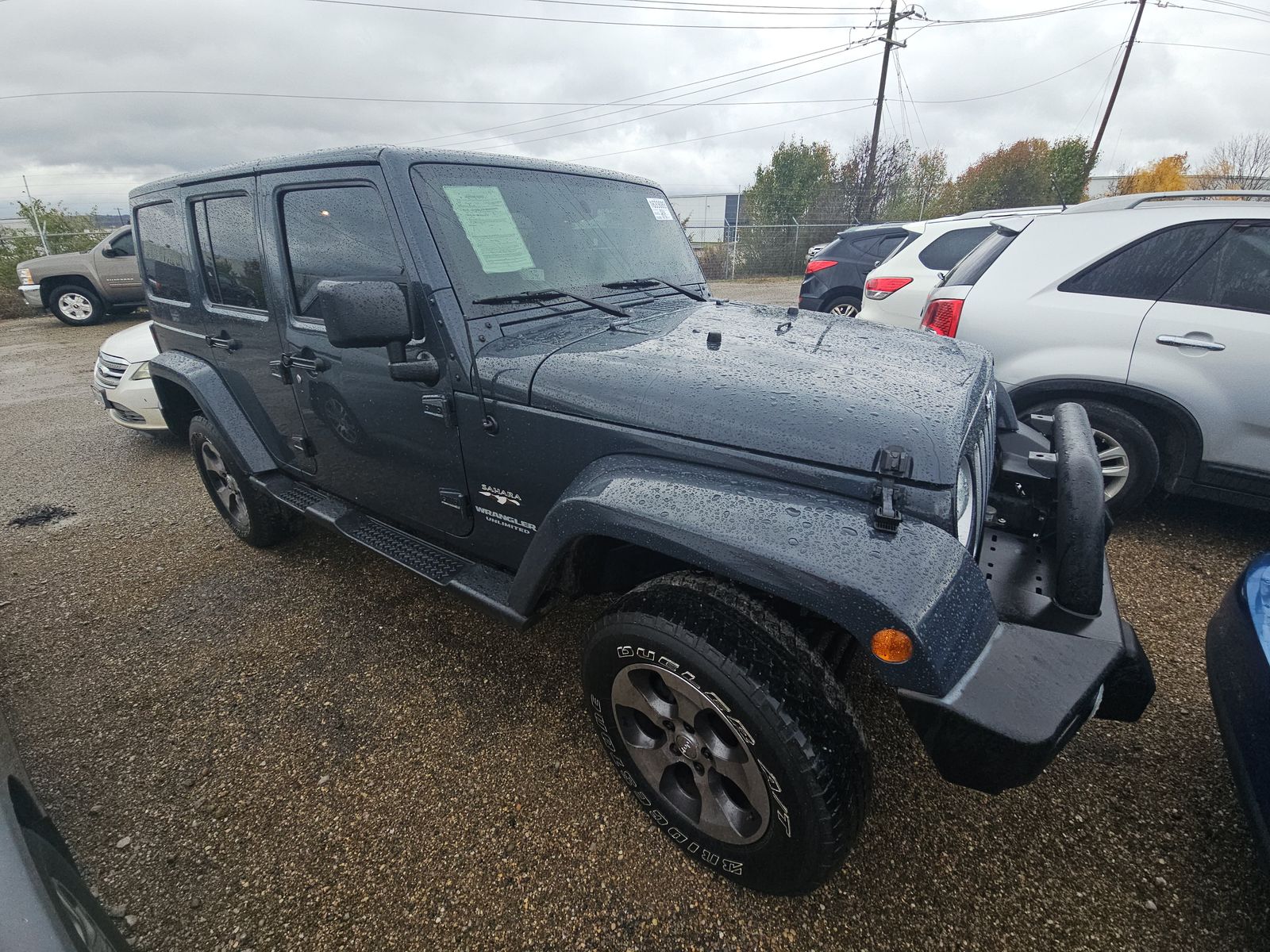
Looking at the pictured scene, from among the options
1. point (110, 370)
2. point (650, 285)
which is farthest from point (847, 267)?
point (110, 370)

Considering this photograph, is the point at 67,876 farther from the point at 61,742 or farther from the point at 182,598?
the point at 182,598

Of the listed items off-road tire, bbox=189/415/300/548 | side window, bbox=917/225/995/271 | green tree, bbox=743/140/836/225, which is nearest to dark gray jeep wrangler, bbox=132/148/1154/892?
off-road tire, bbox=189/415/300/548

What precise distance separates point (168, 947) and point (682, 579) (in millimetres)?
1756

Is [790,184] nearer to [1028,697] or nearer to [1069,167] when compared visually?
[1069,167]

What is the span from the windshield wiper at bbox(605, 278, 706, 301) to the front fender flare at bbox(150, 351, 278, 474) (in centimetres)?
212

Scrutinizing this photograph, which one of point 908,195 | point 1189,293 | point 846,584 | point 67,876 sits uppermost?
point 908,195

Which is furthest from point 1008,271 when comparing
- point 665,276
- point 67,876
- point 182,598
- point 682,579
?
point 182,598

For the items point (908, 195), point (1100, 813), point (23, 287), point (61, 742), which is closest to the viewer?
point (1100, 813)

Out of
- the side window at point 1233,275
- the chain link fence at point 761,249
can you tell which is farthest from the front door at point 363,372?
the chain link fence at point 761,249

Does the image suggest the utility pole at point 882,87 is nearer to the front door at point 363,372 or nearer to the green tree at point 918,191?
the green tree at point 918,191

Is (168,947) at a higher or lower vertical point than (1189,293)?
lower

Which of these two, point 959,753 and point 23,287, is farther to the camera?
point 23,287

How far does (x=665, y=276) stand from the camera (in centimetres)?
275

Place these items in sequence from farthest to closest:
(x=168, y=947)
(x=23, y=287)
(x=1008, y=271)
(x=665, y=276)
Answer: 1. (x=23, y=287)
2. (x=1008, y=271)
3. (x=665, y=276)
4. (x=168, y=947)
